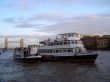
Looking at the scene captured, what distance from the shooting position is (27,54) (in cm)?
6781

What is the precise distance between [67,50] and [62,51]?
1.49 m

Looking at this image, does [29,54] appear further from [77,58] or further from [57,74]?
[57,74]

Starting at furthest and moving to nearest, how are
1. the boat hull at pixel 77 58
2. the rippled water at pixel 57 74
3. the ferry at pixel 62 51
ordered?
the ferry at pixel 62 51
the boat hull at pixel 77 58
the rippled water at pixel 57 74

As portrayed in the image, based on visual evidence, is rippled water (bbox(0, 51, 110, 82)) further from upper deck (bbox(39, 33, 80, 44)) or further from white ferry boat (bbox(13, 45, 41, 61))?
upper deck (bbox(39, 33, 80, 44))

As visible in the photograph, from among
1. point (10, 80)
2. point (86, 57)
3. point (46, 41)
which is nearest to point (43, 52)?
point (46, 41)

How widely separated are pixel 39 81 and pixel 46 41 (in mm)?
36926

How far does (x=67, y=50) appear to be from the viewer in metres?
63.7

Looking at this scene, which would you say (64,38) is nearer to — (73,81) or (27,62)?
(27,62)

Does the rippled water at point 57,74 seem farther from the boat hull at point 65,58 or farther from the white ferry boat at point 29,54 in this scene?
the white ferry boat at point 29,54

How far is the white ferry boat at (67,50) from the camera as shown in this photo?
201 ft

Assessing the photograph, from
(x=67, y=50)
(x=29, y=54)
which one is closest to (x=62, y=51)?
(x=67, y=50)

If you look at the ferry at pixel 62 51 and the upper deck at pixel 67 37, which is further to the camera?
the upper deck at pixel 67 37

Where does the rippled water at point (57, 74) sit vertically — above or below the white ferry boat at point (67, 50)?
below

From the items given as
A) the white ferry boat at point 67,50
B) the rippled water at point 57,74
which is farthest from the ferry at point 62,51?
the rippled water at point 57,74
